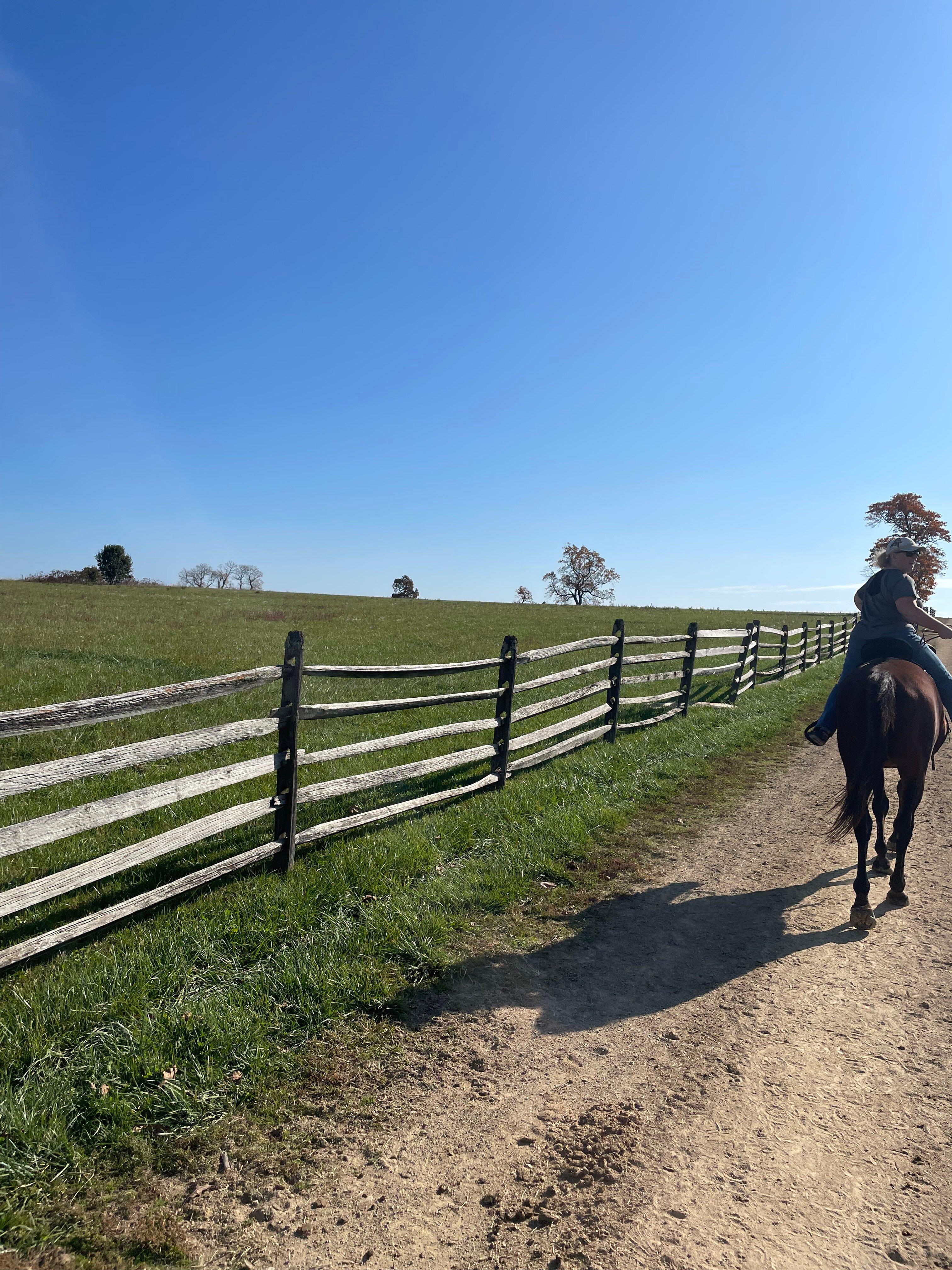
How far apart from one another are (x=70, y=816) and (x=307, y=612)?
Result: 34092mm

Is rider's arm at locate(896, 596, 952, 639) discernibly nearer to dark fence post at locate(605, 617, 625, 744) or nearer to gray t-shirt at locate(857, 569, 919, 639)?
gray t-shirt at locate(857, 569, 919, 639)

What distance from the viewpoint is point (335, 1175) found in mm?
2660

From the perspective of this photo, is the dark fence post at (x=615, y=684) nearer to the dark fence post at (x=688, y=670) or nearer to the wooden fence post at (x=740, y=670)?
the dark fence post at (x=688, y=670)

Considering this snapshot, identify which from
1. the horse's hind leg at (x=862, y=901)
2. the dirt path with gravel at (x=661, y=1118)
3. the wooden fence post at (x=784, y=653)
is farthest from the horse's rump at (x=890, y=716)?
the wooden fence post at (x=784, y=653)

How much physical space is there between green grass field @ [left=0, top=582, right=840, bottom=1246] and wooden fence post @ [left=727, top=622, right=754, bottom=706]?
5.29 feet

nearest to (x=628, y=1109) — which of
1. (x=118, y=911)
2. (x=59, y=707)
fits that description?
(x=118, y=911)

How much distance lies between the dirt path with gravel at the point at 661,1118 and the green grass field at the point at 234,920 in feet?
1.82

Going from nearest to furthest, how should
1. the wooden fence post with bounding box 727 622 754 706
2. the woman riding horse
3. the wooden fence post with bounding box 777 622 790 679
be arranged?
the woman riding horse < the wooden fence post with bounding box 727 622 754 706 < the wooden fence post with bounding box 777 622 790 679

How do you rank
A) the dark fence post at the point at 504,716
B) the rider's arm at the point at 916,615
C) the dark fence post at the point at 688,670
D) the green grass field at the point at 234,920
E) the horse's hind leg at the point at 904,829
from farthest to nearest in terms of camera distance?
the dark fence post at the point at 688,670 → the dark fence post at the point at 504,716 → the rider's arm at the point at 916,615 → the horse's hind leg at the point at 904,829 → the green grass field at the point at 234,920

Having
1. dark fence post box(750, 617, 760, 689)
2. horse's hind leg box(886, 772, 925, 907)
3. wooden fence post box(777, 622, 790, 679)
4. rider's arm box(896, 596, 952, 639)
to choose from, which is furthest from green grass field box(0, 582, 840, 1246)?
wooden fence post box(777, 622, 790, 679)

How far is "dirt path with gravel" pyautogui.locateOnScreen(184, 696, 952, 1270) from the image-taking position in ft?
7.86

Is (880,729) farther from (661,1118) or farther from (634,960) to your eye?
(661,1118)

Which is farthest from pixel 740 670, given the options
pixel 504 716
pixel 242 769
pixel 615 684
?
pixel 242 769

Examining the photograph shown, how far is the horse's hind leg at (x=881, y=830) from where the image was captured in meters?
5.24
